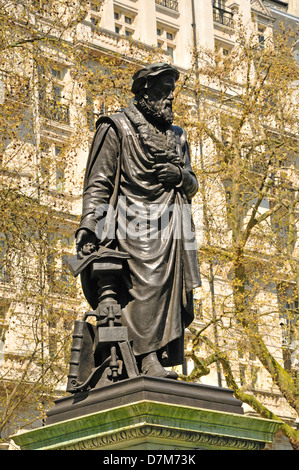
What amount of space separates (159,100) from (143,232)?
115cm

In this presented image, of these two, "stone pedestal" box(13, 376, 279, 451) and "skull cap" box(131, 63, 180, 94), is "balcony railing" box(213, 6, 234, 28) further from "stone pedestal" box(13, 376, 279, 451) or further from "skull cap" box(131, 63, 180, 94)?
"stone pedestal" box(13, 376, 279, 451)

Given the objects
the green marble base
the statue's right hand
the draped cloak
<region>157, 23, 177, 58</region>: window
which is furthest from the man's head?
<region>157, 23, 177, 58</region>: window

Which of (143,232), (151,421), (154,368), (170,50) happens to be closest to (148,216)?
(143,232)

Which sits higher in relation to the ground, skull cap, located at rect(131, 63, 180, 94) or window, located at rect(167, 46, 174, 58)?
window, located at rect(167, 46, 174, 58)

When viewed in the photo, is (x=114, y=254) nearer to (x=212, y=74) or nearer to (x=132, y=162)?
(x=132, y=162)

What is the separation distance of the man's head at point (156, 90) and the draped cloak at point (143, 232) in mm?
217

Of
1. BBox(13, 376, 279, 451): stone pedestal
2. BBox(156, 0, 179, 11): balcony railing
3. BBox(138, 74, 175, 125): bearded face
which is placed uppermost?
BBox(156, 0, 179, 11): balcony railing

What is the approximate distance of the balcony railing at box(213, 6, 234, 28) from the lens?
46.4m

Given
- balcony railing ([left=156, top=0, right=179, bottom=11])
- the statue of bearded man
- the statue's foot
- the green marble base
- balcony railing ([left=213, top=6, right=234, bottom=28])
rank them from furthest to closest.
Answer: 1. balcony railing ([left=213, top=6, right=234, bottom=28])
2. balcony railing ([left=156, top=0, right=179, bottom=11])
3. the statue of bearded man
4. the statue's foot
5. the green marble base

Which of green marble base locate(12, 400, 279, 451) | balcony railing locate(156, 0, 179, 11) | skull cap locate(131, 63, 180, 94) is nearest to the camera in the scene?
green marble base locate(12, 400, 279, 451)

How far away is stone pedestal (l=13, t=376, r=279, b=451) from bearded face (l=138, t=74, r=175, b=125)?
2.29 metres

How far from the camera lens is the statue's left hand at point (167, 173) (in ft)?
24.4

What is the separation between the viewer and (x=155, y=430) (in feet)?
19.6

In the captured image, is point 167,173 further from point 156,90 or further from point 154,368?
point 154,368
